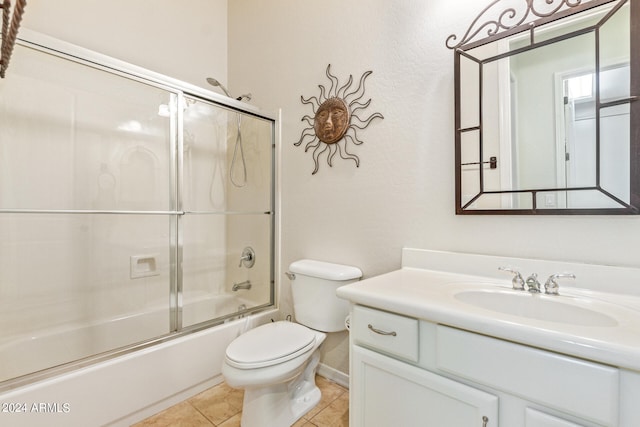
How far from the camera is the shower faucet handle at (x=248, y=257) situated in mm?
2219

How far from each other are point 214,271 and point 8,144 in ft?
4.46

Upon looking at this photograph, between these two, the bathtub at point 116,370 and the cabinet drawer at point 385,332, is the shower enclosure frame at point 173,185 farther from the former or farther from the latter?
the cabinet drawer at point 385,332

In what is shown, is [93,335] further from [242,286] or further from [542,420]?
[542,420]

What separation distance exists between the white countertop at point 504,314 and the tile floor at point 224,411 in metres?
0.81

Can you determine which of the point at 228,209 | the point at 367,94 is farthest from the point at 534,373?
the point at 228,209

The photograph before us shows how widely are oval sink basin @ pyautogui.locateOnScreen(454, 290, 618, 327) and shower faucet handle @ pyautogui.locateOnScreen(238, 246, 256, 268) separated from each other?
154cm

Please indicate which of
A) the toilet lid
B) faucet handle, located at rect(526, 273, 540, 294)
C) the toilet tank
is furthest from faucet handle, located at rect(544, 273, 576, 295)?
the toilet lid

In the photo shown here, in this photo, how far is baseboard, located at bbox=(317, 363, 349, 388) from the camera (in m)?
1.73

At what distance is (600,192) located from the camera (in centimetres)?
102

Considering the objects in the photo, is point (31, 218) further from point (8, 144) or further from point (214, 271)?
point (214, 271)

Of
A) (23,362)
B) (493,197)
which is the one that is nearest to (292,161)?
(493,197)

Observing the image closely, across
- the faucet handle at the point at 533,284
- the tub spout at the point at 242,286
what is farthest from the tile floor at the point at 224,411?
the faucet handle at the point at 533,284

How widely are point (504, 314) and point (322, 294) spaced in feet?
3.15

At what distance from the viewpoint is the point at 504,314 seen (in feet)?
2.65
